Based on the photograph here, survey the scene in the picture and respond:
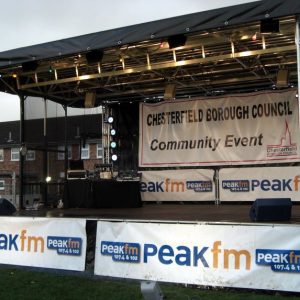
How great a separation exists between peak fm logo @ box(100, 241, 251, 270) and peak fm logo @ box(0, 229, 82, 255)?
21.6 inches

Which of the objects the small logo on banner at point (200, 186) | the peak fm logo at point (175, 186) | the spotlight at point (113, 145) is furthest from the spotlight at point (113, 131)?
the small logo on banner at point (200, 186)

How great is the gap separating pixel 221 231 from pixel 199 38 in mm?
4260

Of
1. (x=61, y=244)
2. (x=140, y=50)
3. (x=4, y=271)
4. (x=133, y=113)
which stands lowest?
(x=4, y=271)

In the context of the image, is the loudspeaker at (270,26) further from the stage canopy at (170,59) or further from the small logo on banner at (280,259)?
the small logo on banner at (280,259)

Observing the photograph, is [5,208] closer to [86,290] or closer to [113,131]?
[86,290]

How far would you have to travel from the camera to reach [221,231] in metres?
6.49

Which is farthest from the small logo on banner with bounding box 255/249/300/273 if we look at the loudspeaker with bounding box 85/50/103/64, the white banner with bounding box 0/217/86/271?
the loudspeaker with bounding box 85/50/103/64

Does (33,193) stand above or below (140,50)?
below

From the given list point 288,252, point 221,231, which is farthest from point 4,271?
point 288,252

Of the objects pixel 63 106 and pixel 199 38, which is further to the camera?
pixel 63 106

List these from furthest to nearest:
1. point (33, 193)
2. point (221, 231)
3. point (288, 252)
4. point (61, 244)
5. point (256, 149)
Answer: point (33, 193) < point (256, 149) < point (61, 244) < point (221, 231) < point (288, 252)

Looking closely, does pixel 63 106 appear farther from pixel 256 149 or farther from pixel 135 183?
pixel 256 149

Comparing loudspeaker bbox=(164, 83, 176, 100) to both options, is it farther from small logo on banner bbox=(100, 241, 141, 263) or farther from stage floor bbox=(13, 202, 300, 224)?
small logo on banner bbox=(100, 241, 141, 263)

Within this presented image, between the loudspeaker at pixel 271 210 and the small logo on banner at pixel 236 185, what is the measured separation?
5378 millimetres
